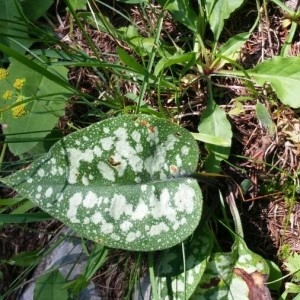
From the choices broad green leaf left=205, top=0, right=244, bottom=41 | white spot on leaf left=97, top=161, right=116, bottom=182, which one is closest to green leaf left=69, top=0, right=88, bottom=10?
broad green leaf left=205, top=0, right=244, bottom=41

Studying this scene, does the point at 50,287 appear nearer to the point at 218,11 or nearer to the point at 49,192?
the point at 49,192

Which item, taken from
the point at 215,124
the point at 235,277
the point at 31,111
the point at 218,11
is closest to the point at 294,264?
the point at 235,277

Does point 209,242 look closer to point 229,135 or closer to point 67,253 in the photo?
point 229,135

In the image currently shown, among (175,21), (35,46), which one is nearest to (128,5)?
(175,21)

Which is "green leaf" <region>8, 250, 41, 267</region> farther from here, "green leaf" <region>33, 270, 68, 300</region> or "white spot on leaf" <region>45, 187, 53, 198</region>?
"white spot on leaf" <region>45, 187, 53, 198</region>

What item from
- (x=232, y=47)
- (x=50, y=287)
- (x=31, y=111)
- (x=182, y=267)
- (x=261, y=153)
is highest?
(x=232, y=47)

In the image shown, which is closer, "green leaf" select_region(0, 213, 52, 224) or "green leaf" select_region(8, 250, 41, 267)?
"green leaf" select_region(0, 213, 52, 224)
